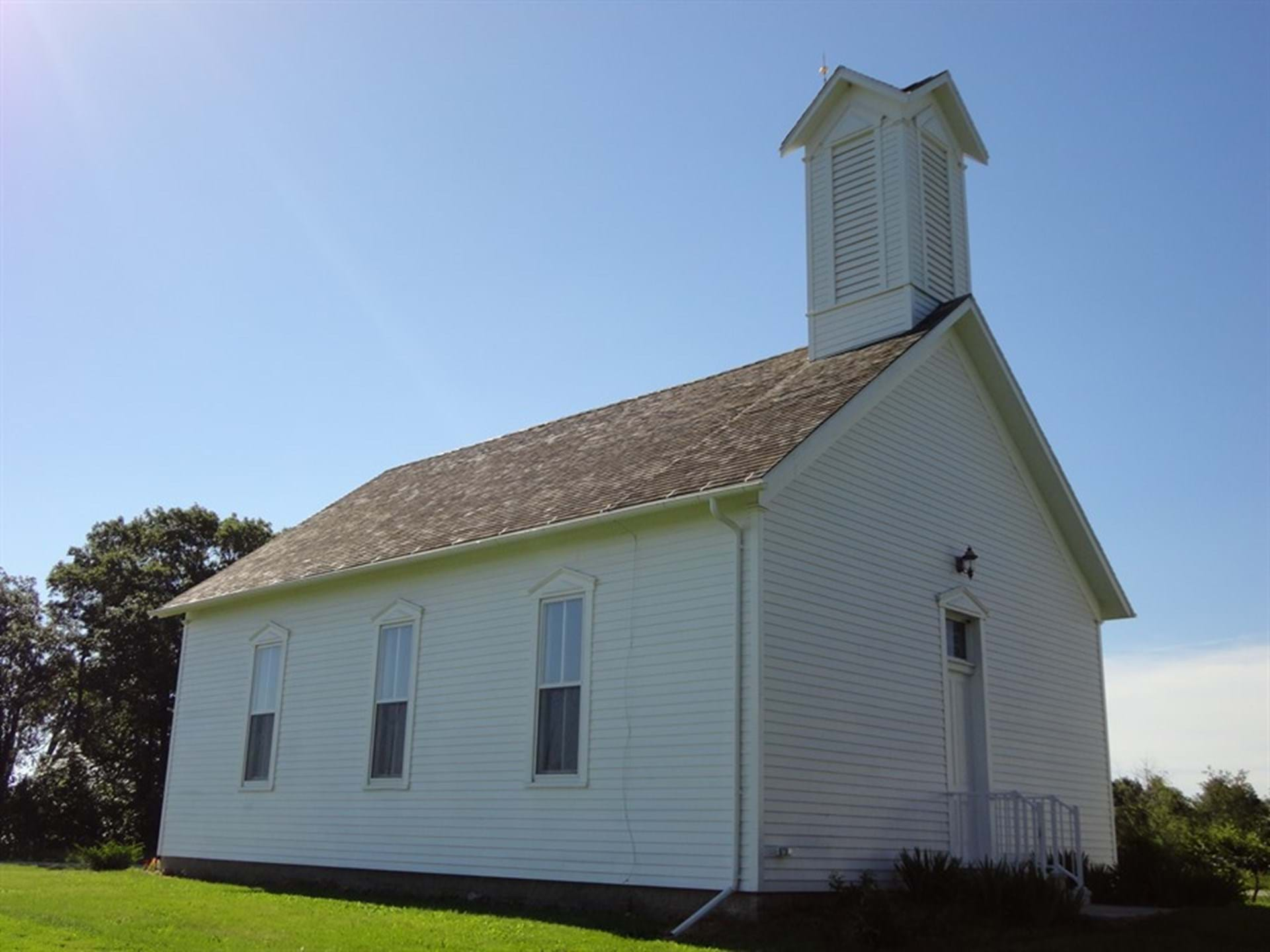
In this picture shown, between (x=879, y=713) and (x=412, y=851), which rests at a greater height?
(x=879, y=713)

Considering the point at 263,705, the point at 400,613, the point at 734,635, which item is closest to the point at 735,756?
the point at 734,635

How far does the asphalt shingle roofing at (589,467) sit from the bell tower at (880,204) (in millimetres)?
543

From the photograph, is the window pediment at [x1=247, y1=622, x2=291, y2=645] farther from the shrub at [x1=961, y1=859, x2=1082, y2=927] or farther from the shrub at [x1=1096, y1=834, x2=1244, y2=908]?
the shrub at [x1=1096, y1=834, x2=1244, y2=908]

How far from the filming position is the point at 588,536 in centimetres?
1406

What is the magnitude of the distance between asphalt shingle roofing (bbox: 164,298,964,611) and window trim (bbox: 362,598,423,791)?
2.50 ft

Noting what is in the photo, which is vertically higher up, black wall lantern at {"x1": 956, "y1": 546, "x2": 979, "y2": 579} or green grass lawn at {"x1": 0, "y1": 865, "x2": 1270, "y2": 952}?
black wall lantern at {"x1": 956, "y1": 546, "x2": 979, "y2": 579}

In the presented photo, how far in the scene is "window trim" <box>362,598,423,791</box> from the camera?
15750 millimetres

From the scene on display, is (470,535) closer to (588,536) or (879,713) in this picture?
(588,536)

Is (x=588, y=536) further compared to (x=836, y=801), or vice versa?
(x=588, y=536)

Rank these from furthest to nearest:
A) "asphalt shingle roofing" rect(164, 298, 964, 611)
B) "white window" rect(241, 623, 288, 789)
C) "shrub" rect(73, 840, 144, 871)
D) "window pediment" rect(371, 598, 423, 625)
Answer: "shrub" rect(73, 840, 144, 871) < "white window" rect(241, 623, 288, 789) < "window pediment" rect(371, 598, 423, 625) < "asphalt shingle roofing" rect(164, 298, 964, 611)

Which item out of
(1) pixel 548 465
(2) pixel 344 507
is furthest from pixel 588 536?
(2) pixel 344 507

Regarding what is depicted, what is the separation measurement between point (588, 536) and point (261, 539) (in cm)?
2693

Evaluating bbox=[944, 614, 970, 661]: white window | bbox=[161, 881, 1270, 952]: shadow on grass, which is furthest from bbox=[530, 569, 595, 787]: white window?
bbox=[944, 614, 970, 661]: white window

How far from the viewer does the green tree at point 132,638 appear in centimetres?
3350
